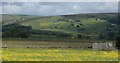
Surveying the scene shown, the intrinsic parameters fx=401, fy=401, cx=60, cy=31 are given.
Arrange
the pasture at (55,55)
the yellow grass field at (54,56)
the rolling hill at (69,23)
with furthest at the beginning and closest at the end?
the rolling hill at (69,23) < the pasture at (55,55) < the yellow grass field at (54,56)

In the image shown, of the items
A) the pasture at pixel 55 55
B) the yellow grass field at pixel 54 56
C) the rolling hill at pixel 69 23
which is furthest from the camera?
the rolling hill at pixel 69 23

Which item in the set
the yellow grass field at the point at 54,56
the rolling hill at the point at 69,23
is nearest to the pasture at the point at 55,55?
the yellow grass field at the point at 54,56

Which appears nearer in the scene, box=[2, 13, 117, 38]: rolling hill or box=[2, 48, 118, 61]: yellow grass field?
box=[2, 48, 118, 61]: yellow grass field

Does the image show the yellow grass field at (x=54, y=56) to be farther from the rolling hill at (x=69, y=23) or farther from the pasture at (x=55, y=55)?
the rolling hill at (x=69, y=23)

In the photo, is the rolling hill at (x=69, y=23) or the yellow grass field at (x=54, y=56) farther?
the rolling hill at (x=69, y=23)

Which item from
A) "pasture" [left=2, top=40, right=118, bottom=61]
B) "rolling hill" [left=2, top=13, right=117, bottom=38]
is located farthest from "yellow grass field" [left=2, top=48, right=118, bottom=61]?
"rolling hill" [left=2, top=13, right=117, bottom=38]

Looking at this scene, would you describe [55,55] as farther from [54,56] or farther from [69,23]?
[69,23]

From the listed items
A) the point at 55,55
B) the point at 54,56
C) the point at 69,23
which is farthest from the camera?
the point at 69,23

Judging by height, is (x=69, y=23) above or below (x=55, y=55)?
below

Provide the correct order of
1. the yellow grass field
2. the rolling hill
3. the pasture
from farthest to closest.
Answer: the rolling hill → the pasture → the yellow grass field

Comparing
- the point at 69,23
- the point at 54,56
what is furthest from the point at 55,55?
the point at 69,23

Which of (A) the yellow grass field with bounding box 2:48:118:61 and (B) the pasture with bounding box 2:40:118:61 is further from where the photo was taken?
(B) the pasture with bounding box 2:40:118:61

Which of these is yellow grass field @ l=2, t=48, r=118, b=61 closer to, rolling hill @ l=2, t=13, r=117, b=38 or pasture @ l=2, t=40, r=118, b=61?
pasture @ l=2, t=40, r=118, b=61

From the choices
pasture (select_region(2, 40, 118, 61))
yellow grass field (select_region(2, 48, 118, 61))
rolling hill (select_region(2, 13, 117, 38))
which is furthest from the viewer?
rolling hill (select_region(2, 13, 117, 38))
